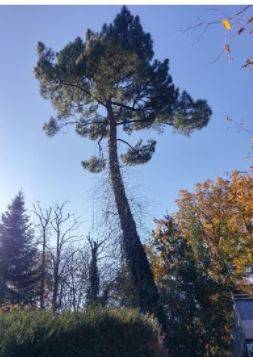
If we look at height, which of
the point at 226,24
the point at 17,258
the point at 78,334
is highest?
the point at 17,258

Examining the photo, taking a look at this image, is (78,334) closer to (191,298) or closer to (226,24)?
(226,24)

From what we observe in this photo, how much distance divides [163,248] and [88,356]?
13.0 meters

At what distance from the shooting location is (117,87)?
13.3 m

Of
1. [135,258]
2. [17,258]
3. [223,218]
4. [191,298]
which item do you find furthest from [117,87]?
[17,258]

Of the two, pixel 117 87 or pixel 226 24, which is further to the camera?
pixel 117 87

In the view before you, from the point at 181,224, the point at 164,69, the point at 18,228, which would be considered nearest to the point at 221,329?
the point at 181,224

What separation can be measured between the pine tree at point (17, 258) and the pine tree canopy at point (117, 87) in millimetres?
12515

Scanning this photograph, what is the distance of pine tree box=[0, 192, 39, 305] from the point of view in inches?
925

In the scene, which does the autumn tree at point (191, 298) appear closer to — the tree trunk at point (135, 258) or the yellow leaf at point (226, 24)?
the tree trunk at point (135, 258)

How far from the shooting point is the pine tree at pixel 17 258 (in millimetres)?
23484

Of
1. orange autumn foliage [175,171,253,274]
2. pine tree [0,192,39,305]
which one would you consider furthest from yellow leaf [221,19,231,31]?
pine tree [0,192,39,305]

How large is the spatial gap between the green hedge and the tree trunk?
477cm

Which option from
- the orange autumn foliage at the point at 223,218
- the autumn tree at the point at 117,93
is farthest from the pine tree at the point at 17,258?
the autumn tree at the point at 117,93

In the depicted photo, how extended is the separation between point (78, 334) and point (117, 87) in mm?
10114
